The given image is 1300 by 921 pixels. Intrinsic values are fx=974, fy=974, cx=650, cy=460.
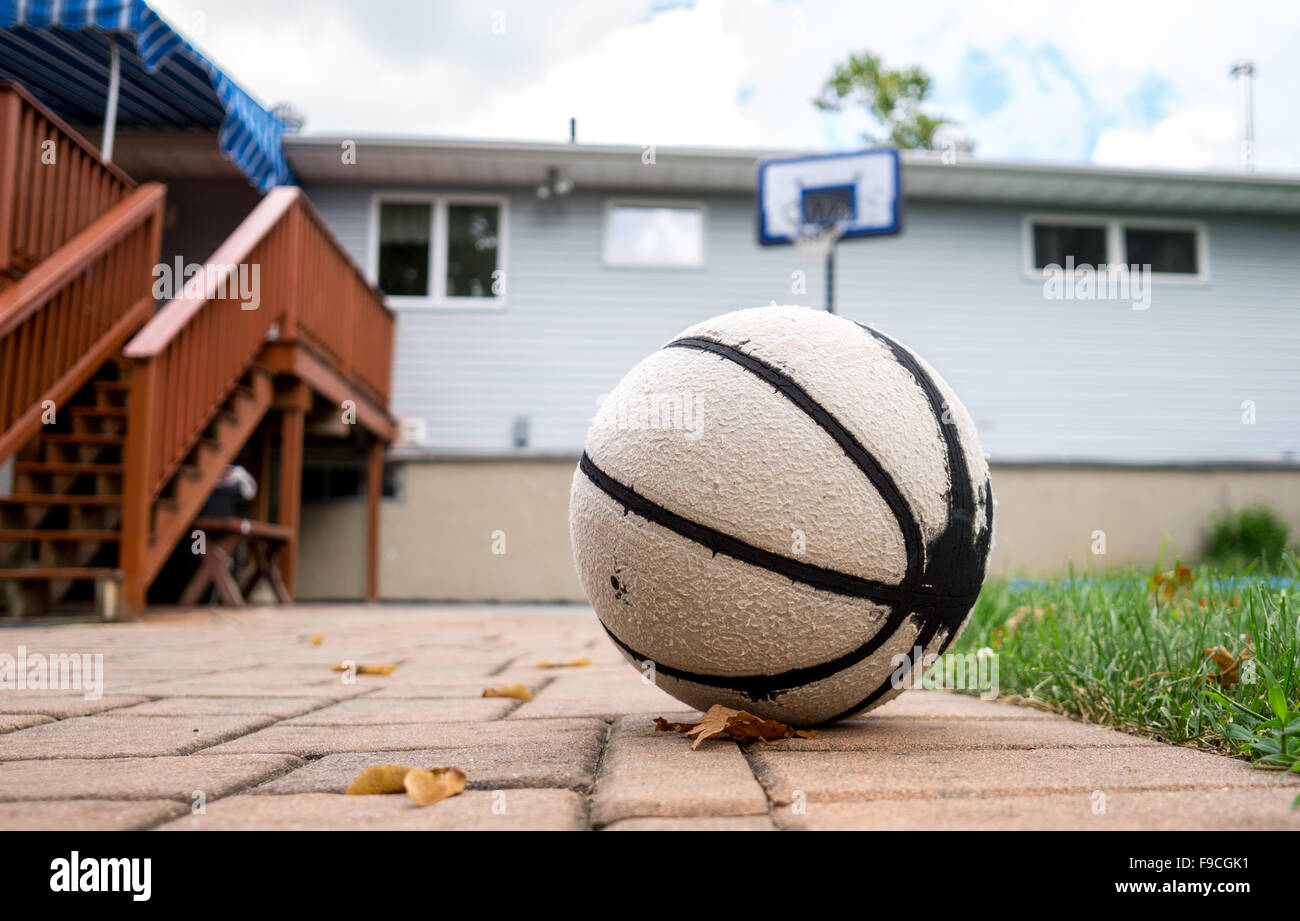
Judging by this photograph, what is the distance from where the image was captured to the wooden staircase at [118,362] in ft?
20.7

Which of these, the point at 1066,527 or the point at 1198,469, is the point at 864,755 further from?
the point at 1198,469

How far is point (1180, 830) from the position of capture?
52.2 inches

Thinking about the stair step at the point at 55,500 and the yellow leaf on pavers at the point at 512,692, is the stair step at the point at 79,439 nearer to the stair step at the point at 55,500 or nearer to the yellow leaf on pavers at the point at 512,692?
the stair step at the point at 55,500

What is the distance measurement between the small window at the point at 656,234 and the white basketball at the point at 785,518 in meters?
10.2

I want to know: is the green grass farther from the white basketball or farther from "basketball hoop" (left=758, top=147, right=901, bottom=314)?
"basketball hoop" (left=758, top=147, right=901, bottom=314)

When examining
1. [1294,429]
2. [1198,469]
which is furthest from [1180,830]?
[1294,429]

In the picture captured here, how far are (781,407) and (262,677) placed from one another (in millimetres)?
2464

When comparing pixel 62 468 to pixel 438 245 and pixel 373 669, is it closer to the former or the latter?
pixel 373 669

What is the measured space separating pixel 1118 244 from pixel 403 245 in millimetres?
9288

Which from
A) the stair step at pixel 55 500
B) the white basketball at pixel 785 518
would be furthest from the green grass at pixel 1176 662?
the stair step at pixel 55 500

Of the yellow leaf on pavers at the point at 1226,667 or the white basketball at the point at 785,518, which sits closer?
the white basketball at the point at 785,518

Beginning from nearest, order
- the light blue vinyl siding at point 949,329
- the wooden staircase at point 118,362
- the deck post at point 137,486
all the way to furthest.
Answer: the deck post at point 137,486, the wooden staircase at point 118,362, the light blue vinyl siding at point 949,329

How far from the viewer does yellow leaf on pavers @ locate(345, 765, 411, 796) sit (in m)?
1.58

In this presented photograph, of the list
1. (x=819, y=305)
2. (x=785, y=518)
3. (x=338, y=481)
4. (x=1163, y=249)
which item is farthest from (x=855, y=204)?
(x=785, y=518)
